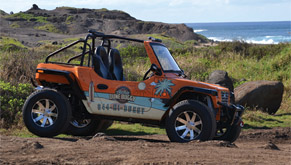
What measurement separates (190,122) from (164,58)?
148cm

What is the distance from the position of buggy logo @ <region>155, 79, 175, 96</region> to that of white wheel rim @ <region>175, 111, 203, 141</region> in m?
0.53

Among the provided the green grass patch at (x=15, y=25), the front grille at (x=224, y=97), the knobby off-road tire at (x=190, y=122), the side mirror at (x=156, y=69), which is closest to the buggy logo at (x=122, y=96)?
the side mirror at (x=156, y=69)

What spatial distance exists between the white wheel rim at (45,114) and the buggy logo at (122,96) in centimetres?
122

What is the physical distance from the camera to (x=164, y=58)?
9.59m

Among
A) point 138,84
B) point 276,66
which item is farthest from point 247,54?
point 138,84

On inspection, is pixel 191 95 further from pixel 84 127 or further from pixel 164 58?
pixel 84 127

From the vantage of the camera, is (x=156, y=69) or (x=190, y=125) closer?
(x=190, y=125)

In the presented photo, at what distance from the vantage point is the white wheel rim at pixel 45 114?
9.34 meters

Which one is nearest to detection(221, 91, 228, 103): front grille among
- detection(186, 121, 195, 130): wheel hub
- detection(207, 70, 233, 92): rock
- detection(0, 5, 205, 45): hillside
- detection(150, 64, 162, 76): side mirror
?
detection(186, 121, 195, 130): wheel hub

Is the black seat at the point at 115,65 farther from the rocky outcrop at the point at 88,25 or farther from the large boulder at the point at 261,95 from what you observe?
the rocky outcrop at the point at 88,25

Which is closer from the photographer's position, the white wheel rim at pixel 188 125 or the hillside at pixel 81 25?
the white wheel rim at pixel 188 125

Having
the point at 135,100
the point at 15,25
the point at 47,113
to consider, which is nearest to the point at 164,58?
the point at 135,100

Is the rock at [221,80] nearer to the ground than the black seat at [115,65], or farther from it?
nearer to the ground

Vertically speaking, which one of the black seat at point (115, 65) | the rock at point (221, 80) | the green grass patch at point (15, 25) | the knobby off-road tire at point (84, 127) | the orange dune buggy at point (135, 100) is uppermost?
the green grass patch at point (15, 25)
